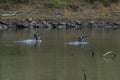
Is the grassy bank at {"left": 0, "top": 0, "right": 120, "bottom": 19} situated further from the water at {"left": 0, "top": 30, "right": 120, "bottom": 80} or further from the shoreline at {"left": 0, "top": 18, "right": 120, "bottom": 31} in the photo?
the water at {"left": 0, "top": 30, "right": 120, "bottom": 80}

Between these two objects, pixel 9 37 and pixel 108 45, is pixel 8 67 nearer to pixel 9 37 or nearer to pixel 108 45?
pixel 108 45

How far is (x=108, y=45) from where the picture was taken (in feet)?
139

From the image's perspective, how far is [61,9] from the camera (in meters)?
71.4

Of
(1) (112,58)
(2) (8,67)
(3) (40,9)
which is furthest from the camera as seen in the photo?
(3) (40,9)

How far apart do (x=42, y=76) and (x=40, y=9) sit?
45.1 m

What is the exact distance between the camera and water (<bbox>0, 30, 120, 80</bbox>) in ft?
87.1

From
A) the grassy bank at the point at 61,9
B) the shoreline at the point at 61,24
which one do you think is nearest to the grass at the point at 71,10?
the grassy bank at the point at 61,9

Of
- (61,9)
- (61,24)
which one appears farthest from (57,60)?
(61,9)

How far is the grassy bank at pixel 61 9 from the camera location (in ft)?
226

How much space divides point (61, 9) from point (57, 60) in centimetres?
3903

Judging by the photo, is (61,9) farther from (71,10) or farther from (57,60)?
(57,60)

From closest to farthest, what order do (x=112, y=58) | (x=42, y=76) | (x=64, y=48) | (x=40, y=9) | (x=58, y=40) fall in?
(x=42, y=76) → (x=112, y=58) → (x=64, y=48) → (x=58, y=40) → (x=40, y=9)

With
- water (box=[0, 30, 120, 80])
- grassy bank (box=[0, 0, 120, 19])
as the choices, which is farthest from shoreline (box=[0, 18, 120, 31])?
water (box=[0, 30, 120, 80])

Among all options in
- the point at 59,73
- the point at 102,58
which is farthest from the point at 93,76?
the point at 102,58
